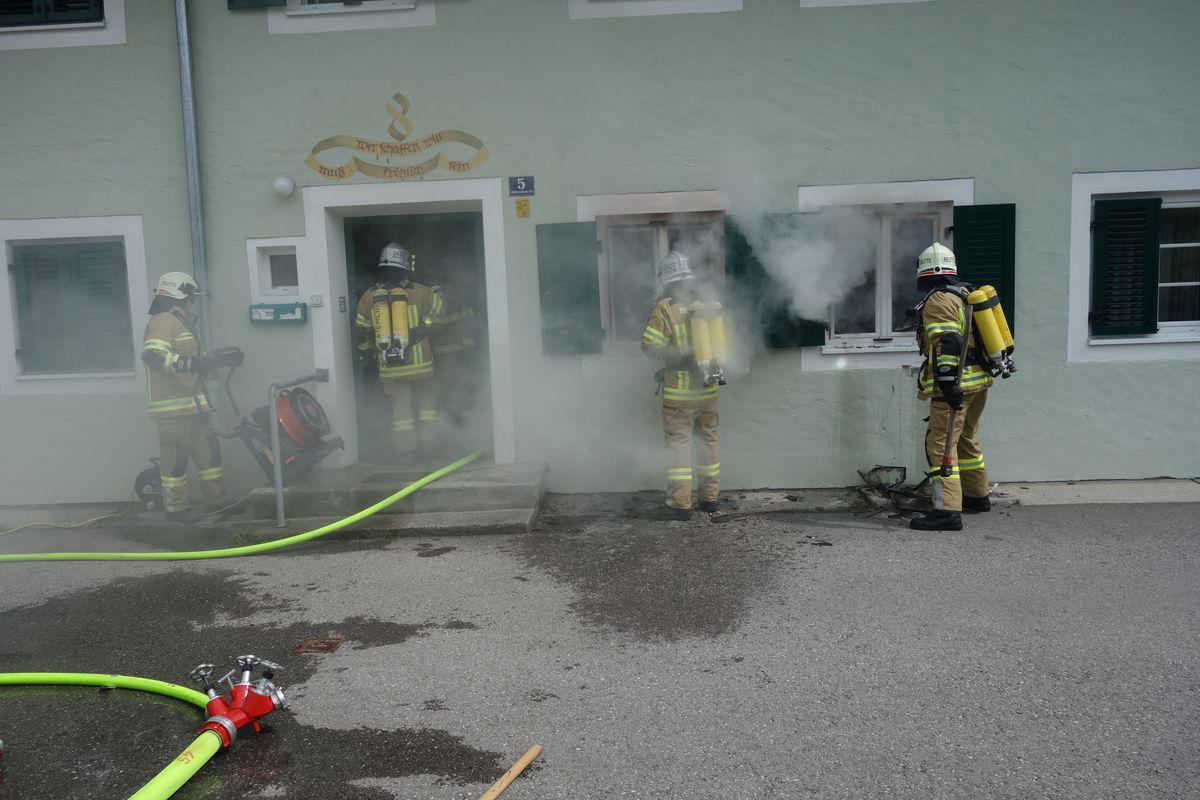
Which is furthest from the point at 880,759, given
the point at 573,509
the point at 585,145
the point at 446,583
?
the point at 585,145

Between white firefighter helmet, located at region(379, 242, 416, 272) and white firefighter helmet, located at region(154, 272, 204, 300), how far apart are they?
1.55 metres

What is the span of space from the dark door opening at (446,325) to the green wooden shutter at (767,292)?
244cm

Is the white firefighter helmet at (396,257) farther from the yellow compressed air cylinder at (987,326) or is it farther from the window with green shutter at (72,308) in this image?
the yellow compressed air cylinder at (987,326)

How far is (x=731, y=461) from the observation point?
761 cm

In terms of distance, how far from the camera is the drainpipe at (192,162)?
7285 millimetres

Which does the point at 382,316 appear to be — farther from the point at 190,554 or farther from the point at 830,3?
the point at 830,3

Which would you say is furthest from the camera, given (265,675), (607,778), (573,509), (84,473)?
(84,473)

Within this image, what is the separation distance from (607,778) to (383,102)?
240 inches

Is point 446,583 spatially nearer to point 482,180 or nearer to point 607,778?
point 607,778

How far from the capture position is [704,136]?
24.1ft

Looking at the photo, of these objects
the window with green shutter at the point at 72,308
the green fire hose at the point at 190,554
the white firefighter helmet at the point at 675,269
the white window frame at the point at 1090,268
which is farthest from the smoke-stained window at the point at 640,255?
the window with green shutter at the point at 72,308

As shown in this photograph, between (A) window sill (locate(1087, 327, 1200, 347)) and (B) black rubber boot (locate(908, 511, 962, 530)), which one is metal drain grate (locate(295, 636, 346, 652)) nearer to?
(B) black rubber boot (locate(908, 511, 962, 530))

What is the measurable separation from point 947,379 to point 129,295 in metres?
6.89

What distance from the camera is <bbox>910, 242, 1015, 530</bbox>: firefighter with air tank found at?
625 centimetres
